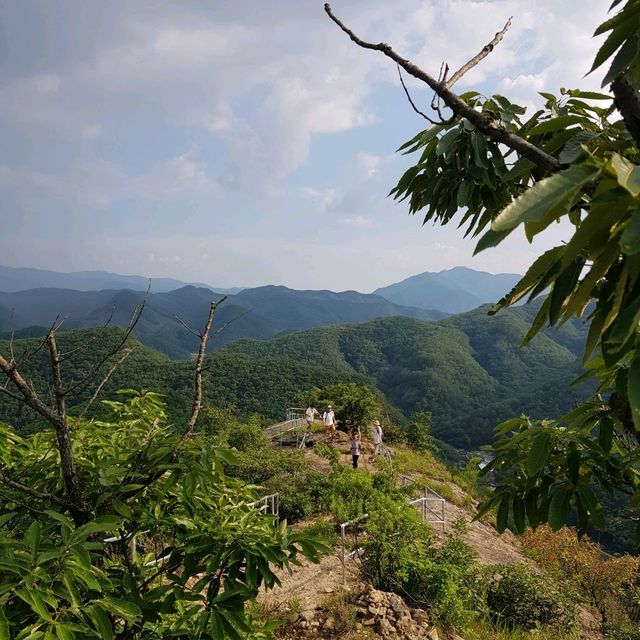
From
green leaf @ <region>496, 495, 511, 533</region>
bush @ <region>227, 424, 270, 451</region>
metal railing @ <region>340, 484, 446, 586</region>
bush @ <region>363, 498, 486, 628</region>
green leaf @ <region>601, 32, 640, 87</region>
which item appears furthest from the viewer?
bush @ <region>227, 424, 270, 451</region>

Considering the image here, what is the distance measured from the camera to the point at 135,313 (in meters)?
2.08

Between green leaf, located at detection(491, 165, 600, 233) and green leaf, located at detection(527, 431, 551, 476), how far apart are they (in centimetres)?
99

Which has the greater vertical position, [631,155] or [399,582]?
[631,155]

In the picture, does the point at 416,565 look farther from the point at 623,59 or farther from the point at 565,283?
the point at 623,59

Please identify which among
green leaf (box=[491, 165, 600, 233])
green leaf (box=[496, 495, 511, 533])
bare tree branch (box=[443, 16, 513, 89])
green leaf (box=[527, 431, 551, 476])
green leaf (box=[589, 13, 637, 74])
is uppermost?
bare tree branch (box=[443, 16, 513, 89])

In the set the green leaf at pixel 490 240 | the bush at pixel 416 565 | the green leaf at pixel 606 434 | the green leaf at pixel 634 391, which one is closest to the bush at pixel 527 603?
the bush at pixel 416 565

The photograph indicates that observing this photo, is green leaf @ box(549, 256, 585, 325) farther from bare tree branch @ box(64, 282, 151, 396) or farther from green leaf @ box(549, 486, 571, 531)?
bare tree branch @ box(64, 282, 151, 396)

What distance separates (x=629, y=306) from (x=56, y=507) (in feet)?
7.18

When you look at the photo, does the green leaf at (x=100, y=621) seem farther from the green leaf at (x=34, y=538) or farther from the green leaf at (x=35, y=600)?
the green leaf at (x=34, y=538)

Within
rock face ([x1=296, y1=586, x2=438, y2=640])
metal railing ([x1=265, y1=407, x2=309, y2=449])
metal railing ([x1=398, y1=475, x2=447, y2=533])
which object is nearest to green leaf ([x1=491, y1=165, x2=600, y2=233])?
rock face ([x1=296, y1=586, x2=438, y2=640])

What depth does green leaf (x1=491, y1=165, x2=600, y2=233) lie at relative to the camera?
0.62 m

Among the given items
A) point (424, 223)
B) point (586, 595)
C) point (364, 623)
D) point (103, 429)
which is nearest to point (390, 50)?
point (424, 223)

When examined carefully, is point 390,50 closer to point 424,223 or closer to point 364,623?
point 424,223

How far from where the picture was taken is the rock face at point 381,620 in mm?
4918
